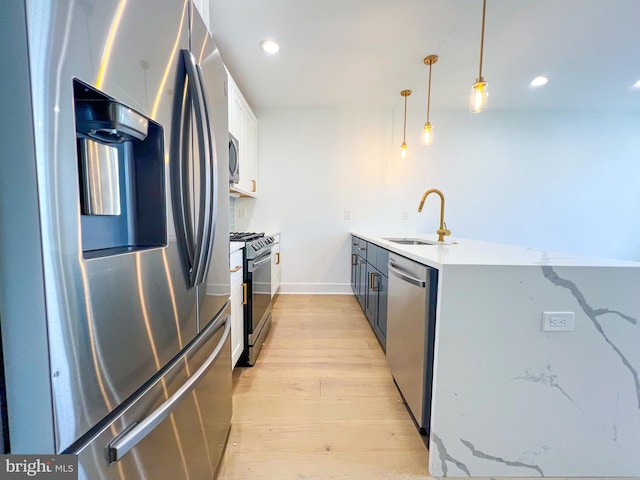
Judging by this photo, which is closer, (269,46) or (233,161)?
(269,46)

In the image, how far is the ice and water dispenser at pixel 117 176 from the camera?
0.52m

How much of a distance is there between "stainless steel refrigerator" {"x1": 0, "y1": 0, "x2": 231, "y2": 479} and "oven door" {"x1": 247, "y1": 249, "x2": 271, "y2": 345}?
2.83 feet

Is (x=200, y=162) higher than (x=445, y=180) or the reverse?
the reverse

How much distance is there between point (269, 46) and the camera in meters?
2.16

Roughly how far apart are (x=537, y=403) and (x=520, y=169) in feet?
11.7

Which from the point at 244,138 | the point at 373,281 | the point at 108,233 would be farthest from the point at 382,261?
the point at 244,138

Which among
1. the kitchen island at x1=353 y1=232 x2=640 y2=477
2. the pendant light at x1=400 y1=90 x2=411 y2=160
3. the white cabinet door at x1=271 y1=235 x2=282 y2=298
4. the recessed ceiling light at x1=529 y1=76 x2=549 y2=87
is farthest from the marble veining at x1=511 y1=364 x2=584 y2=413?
the recessed ceiling light at x1=529 y1=76 x2=549 y2=87

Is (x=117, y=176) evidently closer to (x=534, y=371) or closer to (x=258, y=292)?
(x=258, y=292)

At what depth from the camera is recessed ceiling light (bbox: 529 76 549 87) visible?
2673 millimetres

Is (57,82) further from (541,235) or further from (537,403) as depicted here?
(541,235)

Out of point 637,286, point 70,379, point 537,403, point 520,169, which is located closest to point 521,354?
point 537,403

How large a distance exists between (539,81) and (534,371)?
3156 mm

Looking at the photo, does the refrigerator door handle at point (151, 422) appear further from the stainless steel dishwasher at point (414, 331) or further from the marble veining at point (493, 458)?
the marble veining at point (493, 458)

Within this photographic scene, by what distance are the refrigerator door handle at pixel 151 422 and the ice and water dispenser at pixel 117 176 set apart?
39 cm
